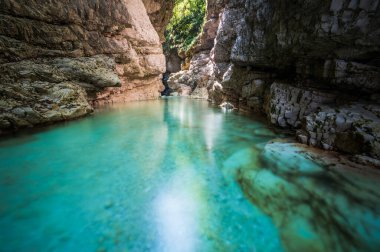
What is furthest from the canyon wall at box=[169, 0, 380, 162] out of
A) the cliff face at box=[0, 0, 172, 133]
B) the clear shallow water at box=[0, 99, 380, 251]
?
the cliff face at box=[0, 0, 172, 133]

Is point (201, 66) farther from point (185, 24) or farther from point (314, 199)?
point (314, 199)

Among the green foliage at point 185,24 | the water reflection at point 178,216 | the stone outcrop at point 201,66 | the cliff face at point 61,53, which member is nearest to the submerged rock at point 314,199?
the water reflection at point 178,216

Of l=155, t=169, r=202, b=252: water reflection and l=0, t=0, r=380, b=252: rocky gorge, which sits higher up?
l=0, t=0, r=380, b=252: rocky gorge

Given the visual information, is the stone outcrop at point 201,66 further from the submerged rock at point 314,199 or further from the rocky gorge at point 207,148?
the submerged rock at point 314,199

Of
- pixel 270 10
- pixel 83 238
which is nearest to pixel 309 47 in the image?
pixel 270 10

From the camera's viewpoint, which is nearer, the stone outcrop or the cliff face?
the cliff face

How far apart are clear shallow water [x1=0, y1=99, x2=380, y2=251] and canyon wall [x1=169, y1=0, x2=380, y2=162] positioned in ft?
3.85

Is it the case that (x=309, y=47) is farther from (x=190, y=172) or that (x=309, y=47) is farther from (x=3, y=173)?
(x=3, y=173)

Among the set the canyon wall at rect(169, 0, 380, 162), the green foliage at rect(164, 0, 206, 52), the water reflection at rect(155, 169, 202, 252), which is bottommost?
the water reflection at rect(155, 169, 202, 252)

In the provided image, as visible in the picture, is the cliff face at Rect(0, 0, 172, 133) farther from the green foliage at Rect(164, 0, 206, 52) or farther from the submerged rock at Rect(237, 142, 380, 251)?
the green foliage at Rect(164, 0, 206, 52)

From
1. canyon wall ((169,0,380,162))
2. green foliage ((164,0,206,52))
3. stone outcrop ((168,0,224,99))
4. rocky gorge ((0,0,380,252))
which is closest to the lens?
rocky gorge ((0,0,380,252))

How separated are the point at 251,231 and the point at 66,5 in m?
12.6

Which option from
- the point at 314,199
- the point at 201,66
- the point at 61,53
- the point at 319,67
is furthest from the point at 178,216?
the point at 201,66

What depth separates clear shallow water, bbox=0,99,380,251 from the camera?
2.78 meters
